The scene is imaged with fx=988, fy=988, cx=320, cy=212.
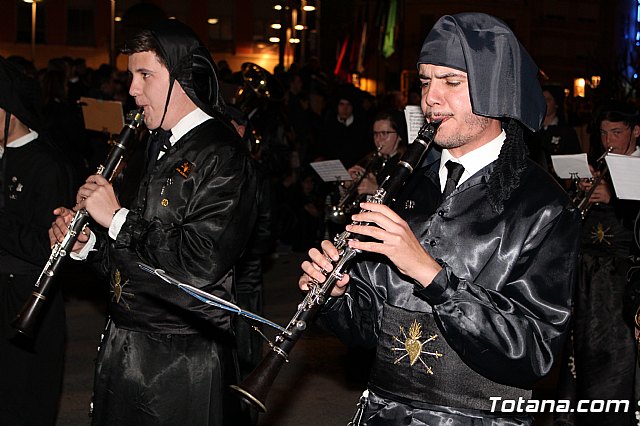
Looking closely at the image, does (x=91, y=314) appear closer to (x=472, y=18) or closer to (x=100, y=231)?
(x=100, y=231)

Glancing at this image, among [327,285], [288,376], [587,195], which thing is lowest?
[288,376]

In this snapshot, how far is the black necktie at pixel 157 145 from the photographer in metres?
4.22

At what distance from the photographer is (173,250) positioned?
395 cm

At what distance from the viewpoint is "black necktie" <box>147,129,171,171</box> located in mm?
4216

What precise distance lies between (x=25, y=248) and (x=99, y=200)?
1.20 meters

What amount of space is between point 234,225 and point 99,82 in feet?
36.2

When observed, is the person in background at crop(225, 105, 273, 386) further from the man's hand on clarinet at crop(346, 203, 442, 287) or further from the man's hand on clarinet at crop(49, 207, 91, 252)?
the man's hand on clarinet at crop(346, 203, 442, 287)

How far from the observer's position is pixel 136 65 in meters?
4.13

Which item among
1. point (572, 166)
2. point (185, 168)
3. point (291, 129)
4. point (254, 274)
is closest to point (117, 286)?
point (185, 168)

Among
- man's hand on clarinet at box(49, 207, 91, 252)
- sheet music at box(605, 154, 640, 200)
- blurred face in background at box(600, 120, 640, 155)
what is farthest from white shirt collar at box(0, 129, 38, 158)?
blurred face in background at box(600, 120, 640, 155)

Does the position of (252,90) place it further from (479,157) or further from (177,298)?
(479,157)

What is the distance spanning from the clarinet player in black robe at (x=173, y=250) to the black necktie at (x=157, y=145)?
0.02 meters

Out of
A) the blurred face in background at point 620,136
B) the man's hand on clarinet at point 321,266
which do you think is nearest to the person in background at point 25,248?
the man's hand on clarinet at point 321,266

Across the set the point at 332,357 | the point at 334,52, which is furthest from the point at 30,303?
the point at 334,52
